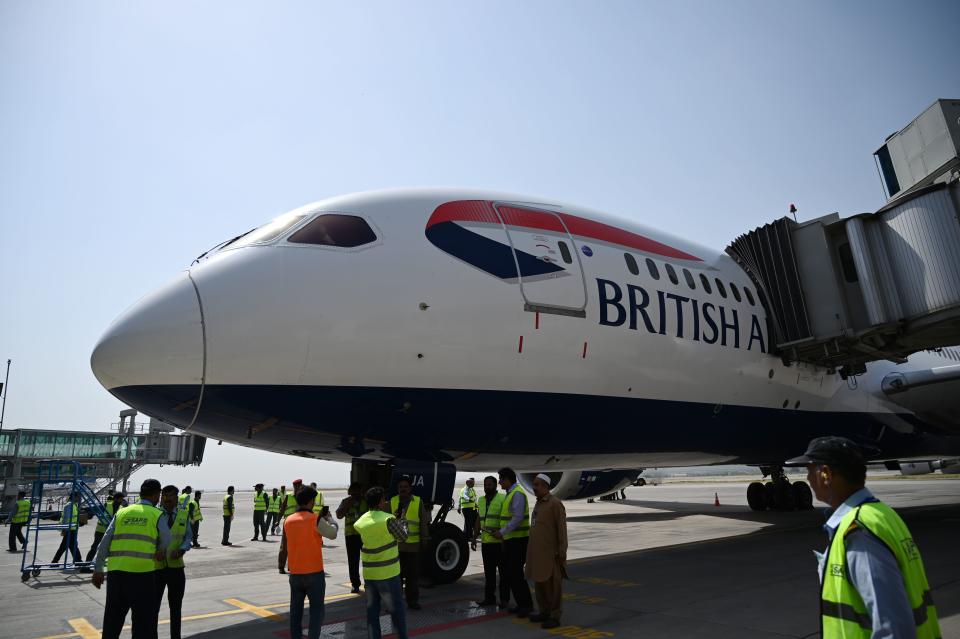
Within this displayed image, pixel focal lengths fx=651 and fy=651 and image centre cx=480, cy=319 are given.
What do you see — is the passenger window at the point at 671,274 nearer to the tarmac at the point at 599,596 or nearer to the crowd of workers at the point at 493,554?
the crowd of workers at the point at 493,554

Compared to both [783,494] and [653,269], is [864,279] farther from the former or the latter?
[783,494]

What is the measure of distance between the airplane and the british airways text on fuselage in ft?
0.10

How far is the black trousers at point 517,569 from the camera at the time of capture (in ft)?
21.7

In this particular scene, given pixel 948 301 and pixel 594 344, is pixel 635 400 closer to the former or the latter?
pixel 594 344

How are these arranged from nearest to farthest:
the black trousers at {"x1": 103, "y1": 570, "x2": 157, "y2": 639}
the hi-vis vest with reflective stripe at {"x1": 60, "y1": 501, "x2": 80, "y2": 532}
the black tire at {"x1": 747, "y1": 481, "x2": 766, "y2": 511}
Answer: the black trousers at {"x1": 103, "y1": 570, "x2": 157, "y2": 639}
the hi-vis vest with reflective stripe at {"x1": 60, "y1": 501, "x2": 80, "y2": 532}
the black tire at {"x1": 747, "y1": 481, "x2": 766, "y2": 511}

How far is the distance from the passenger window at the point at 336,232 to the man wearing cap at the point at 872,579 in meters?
5.50

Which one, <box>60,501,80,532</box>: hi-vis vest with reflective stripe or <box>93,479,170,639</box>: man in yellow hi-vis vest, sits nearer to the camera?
<box>93,479,170,639</box>: man in yellow hi-vis vest

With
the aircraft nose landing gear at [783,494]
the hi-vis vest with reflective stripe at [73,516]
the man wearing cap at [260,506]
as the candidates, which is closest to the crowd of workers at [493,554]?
the hi-vis vest with reflective stripe at [73,516]

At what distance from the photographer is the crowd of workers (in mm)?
2188

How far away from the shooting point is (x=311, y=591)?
5.36m

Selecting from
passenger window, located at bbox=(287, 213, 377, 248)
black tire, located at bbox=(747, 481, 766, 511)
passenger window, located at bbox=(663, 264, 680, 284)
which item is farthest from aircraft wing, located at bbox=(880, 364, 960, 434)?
passenger window, located at bbox=(287, 213, 377, 248)

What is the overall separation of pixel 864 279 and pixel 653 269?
A: 334 cm

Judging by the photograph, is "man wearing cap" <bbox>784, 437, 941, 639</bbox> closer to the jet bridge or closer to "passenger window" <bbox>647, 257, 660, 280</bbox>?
"passenger window" <bbox>647, 257, 660, 280</bbox>

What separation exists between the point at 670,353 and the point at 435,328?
362 cm
